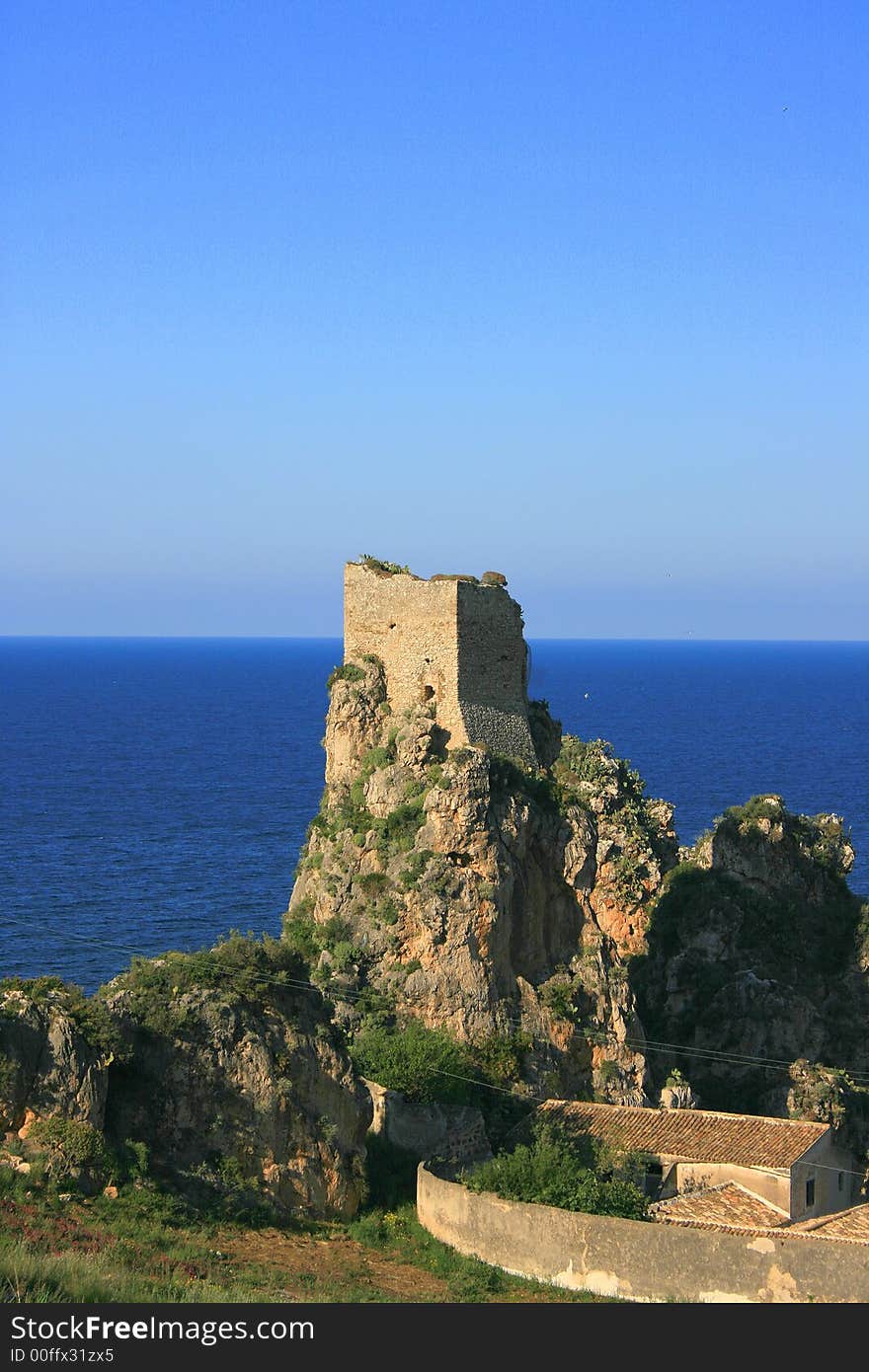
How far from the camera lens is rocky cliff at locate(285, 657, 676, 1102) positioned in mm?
37312

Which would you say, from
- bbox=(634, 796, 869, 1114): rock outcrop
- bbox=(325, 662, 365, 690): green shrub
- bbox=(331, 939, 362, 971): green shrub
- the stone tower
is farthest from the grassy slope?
bbox=(325, 662, 365, 690): green shrub

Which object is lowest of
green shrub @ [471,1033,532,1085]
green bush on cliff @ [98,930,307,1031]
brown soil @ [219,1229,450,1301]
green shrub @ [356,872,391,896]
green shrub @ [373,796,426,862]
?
brown soil @ [219,1229,450,1301]

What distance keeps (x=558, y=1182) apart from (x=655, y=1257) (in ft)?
9.48

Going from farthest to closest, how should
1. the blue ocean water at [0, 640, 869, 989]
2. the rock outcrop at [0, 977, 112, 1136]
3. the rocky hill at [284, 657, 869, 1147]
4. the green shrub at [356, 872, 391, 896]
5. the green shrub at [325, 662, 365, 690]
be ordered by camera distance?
the blue ocean water at [0, 640, 869, 989] → the green shrub at [325, 662, 365, 690] → the green shrub at [356, 872, 391, 896] → the rocky hill at [284, 657, 869, 1147] → the rock outcrop at [0, 977, 112, 1136]

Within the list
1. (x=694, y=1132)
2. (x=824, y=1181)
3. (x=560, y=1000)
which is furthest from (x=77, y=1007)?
(x=824, y=1181)

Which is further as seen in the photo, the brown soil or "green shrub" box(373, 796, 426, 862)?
"green shrub" box(373, 796, 426, 862)

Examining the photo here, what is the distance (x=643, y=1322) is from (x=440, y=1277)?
404 inches

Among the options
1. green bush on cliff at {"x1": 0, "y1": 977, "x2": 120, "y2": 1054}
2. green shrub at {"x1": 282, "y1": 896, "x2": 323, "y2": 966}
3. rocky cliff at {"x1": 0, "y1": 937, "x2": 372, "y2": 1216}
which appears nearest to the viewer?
rocky cliff at {"x1": 0, "y1": 937, "x2": 372, "y2": 1216}

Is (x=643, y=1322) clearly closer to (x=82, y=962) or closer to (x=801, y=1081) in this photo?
(x=801, y=1081)

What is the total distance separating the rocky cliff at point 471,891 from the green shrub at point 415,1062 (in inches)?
27.3

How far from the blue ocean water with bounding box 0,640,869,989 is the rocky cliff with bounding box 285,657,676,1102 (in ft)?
15.6

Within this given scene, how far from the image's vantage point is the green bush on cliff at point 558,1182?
3106 centimetres

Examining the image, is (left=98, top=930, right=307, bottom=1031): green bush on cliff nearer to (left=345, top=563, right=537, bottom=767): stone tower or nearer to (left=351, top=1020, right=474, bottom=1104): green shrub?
(left=351, top=1020, right=474, bottom=1104): green shrub

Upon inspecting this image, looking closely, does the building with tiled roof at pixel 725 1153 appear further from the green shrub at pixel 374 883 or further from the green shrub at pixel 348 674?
the green shrub at pixel 348 674
